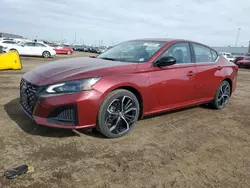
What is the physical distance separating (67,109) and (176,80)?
6.54ft

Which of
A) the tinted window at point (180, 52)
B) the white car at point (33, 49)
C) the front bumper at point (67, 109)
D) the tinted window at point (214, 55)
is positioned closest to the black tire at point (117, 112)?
the front bumper at point (67, 109)

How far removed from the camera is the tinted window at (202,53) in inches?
187

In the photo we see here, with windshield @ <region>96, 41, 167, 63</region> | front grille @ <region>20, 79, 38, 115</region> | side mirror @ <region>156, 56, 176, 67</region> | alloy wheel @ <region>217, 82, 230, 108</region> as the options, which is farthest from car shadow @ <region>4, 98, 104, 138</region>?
alloy wheel @ <region>217, 82, 230, 108</region>

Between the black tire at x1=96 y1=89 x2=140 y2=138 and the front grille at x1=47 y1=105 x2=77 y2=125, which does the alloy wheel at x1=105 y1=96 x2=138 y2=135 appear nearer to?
the black tire at x1=96 y1=89 x2=140 y2=138

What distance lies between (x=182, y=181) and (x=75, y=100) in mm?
1574

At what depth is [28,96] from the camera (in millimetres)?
3344

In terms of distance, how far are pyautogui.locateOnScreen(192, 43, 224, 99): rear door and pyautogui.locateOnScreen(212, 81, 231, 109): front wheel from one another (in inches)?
7.1

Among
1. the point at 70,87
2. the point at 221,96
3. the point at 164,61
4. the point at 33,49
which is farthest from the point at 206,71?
the point at 33,49

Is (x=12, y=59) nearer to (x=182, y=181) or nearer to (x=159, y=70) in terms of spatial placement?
(x=159, y=70)

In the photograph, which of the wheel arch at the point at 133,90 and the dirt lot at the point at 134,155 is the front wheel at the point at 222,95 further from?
the wheel arch at the point at 133,90

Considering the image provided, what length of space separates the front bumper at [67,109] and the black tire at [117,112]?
121 mm

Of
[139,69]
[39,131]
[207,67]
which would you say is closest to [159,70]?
[139,69]

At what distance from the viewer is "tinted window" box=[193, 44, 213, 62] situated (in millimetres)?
4738

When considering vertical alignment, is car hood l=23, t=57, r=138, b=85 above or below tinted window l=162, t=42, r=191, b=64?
below
